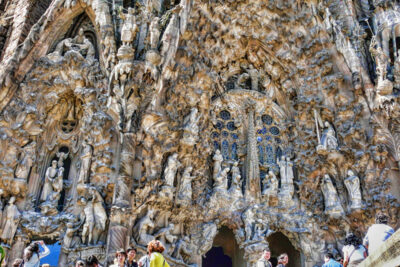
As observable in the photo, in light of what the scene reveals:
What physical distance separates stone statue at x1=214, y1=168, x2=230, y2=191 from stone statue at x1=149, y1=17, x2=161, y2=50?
3005 mm

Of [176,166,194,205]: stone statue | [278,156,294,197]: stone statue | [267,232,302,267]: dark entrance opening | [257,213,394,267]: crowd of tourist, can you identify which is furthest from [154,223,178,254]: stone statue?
[257,213,394,267]: crowd of tourist

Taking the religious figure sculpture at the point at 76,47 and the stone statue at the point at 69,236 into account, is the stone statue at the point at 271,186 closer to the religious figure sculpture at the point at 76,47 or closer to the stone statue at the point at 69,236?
the stone statue at the point at 69,236

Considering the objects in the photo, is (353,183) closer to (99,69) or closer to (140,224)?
(140,224)

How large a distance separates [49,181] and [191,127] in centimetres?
300

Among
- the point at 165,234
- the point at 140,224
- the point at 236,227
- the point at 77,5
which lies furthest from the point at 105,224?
the point at 77,5

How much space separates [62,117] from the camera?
9203mm

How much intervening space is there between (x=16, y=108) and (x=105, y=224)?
3.06 metres

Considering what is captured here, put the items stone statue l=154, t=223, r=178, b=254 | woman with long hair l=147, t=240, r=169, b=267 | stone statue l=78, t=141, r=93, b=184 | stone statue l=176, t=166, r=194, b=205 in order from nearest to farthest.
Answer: woman with long hair l=147, t=240, r=169, b=267
stone statue l=154, t=223, r=178, b=254
stone statue l=78, t=141, r=93, b=184
stone statue l=176, t=166, r=194, b=205

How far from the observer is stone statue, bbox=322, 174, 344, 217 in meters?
8.88

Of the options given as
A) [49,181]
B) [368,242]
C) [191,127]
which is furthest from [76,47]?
[368,242]

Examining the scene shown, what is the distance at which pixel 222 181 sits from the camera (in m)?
9.22

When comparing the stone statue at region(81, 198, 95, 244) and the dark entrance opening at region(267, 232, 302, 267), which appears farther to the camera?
the dark entrance opening at region(267, 232, 302, 267)

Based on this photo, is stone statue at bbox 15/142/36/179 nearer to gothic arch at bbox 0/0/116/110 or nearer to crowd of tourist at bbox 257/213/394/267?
gothic arch at bbox 0/0/116/110

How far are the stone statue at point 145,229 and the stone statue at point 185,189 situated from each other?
76 cm
